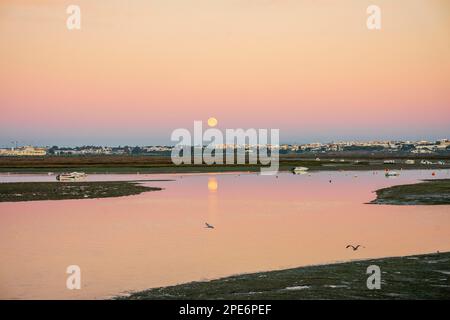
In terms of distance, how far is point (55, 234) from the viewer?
38688 mm

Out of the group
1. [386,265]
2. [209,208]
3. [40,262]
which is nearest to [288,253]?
[386,265]

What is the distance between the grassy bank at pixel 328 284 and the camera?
65.9ft

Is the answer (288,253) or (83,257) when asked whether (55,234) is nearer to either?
(83,257)

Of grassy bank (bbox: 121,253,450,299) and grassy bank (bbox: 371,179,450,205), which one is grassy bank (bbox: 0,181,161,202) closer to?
grassy bank (bbox: 371,179,450,205)

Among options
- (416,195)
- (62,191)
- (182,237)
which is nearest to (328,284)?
(182,237)

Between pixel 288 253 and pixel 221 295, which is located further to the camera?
pixel 288 253

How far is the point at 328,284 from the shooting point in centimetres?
2178

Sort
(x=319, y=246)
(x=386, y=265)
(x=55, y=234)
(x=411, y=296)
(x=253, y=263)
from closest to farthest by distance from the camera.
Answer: (x=411, y=296) < (x=386, y=265) < (x=253, y=263) < (x=319, y=246) < (x=55, y=234)

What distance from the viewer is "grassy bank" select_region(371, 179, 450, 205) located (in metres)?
57.1

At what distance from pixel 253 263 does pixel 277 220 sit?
17.3 m

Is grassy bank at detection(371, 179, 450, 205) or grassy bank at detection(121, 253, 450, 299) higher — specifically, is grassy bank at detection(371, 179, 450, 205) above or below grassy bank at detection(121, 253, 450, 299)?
below

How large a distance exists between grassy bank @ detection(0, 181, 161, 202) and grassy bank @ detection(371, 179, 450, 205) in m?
28.8

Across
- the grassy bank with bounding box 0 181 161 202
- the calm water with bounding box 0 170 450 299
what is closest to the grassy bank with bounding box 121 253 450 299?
the calm water with bounding box 0 170 450 299

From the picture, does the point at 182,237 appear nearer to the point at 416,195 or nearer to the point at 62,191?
the point at 416,195
